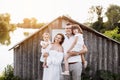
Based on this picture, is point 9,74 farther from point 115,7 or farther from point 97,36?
point 115,7

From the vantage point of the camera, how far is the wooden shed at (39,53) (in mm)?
15195

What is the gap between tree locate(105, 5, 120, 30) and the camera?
39.6 meters

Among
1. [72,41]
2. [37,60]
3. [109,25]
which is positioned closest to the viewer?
[72,41]

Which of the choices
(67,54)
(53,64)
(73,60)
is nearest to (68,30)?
(67,54)

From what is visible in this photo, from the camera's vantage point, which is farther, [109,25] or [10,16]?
[10,16]

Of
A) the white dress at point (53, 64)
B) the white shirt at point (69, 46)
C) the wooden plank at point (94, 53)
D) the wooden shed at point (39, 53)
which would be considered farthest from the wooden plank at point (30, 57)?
the white shirt at point (69, 46)

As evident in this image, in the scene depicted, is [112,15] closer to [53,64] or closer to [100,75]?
[100,75]

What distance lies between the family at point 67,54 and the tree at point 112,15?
3080 cm

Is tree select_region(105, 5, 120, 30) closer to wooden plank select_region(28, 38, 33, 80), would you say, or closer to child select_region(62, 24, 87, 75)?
wooden plank select_region(28, 38, 33, 80)

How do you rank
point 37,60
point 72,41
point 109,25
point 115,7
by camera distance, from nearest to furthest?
point 72,41
point 37,60
point 109,25
point 115,7

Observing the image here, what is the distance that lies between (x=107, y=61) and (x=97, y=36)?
1.01 meters

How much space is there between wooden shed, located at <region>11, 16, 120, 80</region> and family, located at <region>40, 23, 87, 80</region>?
7.65 meters

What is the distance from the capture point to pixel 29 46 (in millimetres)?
15297

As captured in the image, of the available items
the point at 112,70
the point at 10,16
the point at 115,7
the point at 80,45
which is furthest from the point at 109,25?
the point at 80,45
